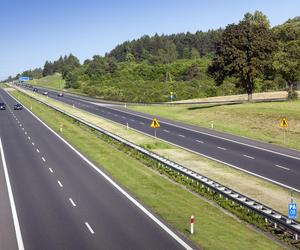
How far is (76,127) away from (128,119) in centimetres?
1195

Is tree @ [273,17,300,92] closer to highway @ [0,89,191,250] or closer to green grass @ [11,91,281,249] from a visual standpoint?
green grass @ [11,91,281,249]

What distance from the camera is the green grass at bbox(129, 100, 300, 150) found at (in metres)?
49.2

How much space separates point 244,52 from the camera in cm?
7481

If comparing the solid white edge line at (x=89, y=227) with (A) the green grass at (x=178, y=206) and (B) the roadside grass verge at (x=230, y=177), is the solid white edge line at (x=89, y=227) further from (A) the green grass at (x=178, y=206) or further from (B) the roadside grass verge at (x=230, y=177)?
(B) the roadside grass verge at (x=230, y=177)

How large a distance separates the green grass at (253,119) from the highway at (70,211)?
20470 mm

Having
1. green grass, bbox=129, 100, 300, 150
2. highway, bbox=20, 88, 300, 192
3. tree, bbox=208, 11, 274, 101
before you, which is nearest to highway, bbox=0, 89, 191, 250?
highway, bbox=20, 88, 300, 192

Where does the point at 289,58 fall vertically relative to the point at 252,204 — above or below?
above

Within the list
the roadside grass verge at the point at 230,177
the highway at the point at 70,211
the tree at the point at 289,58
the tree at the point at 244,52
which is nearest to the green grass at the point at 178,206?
the highway at the point at 70,211

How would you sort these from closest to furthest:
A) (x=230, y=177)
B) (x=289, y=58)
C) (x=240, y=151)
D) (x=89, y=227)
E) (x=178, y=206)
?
1. (x=89, y=227)
2. (x=178, y=206)
3. (x=230, y=177)
4. (x=240, y=151)
5. (x=289, y=58)

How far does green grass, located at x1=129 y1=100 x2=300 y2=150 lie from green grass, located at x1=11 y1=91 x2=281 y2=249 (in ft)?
54.2

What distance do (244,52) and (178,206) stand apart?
180ft

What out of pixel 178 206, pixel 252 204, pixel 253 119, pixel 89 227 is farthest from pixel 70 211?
pixel 253 119

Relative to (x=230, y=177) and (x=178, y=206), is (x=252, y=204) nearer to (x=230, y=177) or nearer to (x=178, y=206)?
(x=178, y=206)

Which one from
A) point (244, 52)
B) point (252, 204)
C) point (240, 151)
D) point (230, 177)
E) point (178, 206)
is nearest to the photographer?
point (252, 204)
